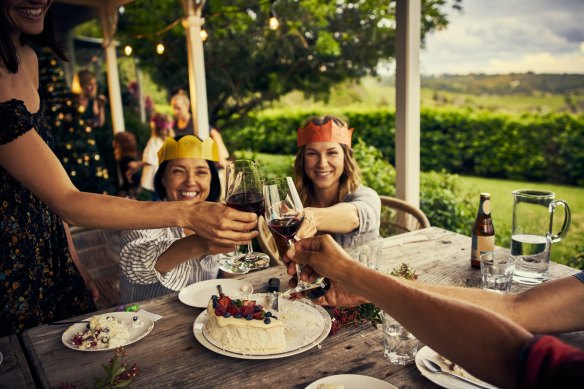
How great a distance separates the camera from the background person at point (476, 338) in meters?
0.71

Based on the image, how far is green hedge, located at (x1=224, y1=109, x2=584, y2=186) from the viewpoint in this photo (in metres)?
8.27

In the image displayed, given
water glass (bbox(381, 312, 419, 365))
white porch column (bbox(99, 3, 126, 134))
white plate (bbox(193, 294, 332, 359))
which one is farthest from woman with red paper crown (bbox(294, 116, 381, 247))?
white porch column (bbox(99, 3, 126, 134))

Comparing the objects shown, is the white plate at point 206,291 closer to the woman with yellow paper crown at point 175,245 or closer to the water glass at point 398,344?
the woman with yellow paper crown at point 175,245

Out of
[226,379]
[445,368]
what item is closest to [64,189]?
[226,379]

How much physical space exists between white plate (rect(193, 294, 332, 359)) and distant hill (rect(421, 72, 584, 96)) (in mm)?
7995

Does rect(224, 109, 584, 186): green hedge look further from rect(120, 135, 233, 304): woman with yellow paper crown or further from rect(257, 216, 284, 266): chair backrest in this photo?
rect(120, 135, 233, 304): woman with yellow paper crown

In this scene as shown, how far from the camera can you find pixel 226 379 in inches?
52.9

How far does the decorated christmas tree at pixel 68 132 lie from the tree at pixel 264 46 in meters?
2.35

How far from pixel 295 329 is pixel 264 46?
8245mm

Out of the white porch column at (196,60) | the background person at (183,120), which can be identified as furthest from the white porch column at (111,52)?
the white porch column at (196,60)

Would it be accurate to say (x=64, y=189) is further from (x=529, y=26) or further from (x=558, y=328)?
(x=529, y=26)

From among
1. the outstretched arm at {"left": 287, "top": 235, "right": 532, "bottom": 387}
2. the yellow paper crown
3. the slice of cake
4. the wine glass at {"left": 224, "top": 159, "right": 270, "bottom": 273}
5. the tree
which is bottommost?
the slice of cake

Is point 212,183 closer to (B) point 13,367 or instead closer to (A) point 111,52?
(B) point 13,367

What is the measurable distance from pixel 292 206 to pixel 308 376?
531 mm
